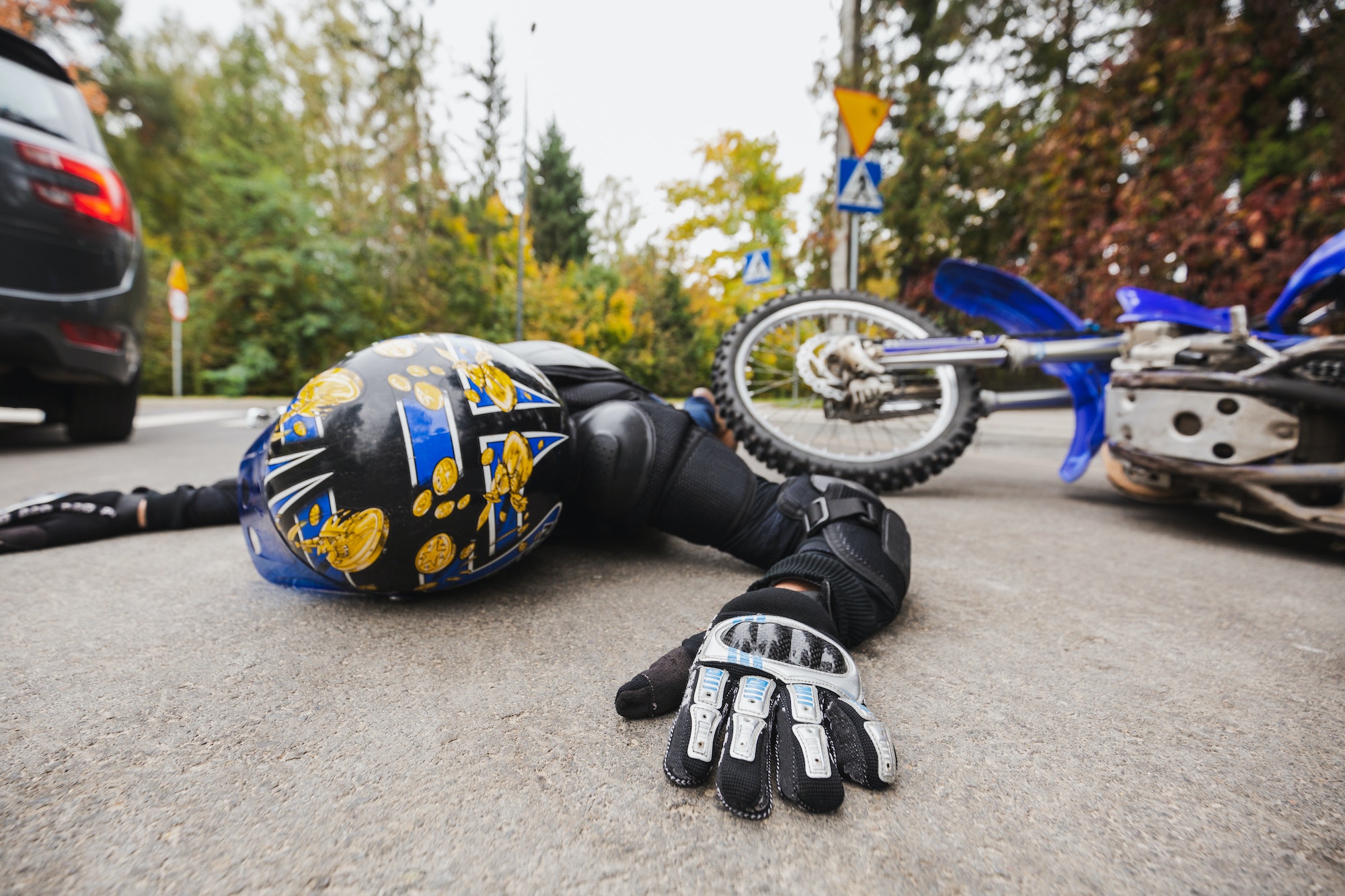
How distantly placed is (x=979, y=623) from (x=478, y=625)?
42.0 inches

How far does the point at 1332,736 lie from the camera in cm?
95

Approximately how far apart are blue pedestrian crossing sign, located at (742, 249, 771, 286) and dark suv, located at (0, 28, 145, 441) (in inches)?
270

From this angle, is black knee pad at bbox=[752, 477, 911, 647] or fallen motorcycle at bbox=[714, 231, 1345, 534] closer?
black knee pad at bbox=[752, 477, 911, 647]

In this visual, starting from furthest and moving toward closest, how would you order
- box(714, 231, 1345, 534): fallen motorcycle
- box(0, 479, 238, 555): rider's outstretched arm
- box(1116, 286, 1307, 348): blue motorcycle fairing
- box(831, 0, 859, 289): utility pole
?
box(831, 0, 859, 289): utility pole
box(1116, 286, 1307, 348): blue motorcycle fairing
box(714, 231, 1345, 534): fallen motorcycle
box(0, 479, 238, 555): rider's outstretched arm

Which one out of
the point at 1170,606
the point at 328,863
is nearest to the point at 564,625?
the point at 328,863

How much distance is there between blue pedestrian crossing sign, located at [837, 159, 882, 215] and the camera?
4.82m

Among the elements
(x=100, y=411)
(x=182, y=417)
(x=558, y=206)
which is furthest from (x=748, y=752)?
(x=558, y=206)

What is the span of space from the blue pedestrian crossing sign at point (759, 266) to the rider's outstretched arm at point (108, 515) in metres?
7.58

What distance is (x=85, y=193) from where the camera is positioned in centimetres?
288

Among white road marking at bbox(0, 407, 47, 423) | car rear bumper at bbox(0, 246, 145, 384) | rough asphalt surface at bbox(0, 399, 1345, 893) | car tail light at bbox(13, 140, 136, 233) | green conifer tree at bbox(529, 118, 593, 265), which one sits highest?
green conifer tree at bbox(529, 118, 593, 265)

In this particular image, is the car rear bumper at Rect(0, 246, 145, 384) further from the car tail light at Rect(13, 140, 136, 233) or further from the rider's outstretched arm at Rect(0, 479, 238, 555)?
the rider's outstretched arm at Rect(0, 479, 238, 555)

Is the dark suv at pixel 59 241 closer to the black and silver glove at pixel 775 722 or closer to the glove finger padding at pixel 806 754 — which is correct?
the black and silver glove at pixel 775 722

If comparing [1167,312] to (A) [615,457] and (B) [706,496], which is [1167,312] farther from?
(A) [615,457]

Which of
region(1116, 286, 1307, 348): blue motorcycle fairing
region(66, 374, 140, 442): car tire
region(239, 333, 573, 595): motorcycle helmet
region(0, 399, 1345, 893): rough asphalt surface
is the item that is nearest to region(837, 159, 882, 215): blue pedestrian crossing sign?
region(1116, 286, 1307, 348): blue motorcycle fairing
